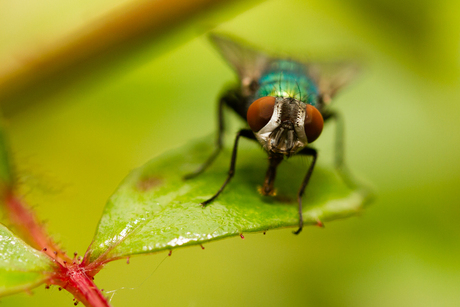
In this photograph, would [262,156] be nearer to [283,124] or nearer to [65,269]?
[283,124]

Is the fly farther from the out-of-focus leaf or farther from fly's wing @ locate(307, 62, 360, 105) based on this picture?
the out-of-focus leaf

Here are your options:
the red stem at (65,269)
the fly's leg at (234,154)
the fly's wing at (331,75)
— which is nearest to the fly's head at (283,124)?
the fly's leg at (234,154)

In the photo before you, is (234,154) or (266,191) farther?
(234,154)

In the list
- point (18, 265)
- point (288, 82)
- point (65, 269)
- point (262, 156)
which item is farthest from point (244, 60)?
point (18, 265)

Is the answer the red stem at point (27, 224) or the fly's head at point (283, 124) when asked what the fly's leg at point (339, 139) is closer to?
the fly's head at point (283, 124)

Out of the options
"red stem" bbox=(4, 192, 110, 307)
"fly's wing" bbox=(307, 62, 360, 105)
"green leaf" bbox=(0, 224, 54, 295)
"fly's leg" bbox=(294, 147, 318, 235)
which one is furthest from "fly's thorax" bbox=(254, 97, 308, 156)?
"green leaf" bbox=(0, 224, 54, 295)

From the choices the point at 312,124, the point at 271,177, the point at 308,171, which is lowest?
the point at 308,171
